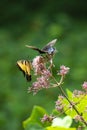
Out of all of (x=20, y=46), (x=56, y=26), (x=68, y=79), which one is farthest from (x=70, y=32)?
(x=68, y=79)

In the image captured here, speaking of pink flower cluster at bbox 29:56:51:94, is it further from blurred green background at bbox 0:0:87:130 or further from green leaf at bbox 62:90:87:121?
blurred green background at bbox 0:0:87:130

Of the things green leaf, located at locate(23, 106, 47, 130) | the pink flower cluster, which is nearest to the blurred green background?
green leaf, located at locate(23, 106, 47, 130)

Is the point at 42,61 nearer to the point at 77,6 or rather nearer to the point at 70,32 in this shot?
the point at 70,32

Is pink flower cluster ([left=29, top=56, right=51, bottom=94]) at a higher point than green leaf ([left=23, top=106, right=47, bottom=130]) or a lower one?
lower

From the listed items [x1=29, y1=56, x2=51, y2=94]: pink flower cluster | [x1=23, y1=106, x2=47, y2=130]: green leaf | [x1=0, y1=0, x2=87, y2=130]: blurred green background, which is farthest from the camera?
[x1=0, y1=0, x2=87, y2=130]: blurred green background

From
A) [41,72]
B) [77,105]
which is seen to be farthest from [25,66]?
[77,105]

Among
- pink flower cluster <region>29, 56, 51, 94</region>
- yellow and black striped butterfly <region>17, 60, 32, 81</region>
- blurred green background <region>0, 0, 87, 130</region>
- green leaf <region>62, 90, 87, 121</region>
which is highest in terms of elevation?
blurred green background <region>0, 0, 87, 130</region>

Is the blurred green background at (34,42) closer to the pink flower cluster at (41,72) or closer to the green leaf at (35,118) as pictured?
the green leaf at (35,118)

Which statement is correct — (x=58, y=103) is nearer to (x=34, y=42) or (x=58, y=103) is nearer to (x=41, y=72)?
(x=41, y=72)
